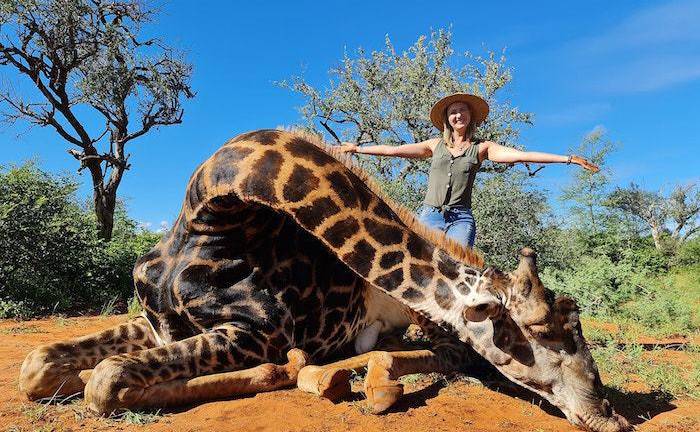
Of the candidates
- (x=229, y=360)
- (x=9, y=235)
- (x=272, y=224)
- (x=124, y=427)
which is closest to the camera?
(x=124, y=427)

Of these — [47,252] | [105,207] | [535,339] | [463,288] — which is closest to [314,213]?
[463,288]

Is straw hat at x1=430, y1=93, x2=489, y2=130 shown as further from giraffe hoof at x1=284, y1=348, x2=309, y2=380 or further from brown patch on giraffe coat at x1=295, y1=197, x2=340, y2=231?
giraffe hoof at x1=284, y1=348, x2=309, y2=380

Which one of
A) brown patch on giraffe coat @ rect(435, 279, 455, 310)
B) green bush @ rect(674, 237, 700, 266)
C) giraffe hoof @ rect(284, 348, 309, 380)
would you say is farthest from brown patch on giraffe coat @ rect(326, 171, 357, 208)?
green bush @ rect(674, 237, 700, 266)

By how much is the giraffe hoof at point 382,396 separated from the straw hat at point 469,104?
10.00 ft

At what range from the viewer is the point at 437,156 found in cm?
543

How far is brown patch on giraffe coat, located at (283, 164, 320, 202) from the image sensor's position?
314 centimetres

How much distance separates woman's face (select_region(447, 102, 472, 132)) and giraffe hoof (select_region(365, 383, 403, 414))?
9.76 feet

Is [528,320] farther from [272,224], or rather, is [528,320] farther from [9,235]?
[9,235]

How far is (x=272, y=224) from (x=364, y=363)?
1.23 m

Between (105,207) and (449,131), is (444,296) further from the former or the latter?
(105,207)

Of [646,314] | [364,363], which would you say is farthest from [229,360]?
[646,314]

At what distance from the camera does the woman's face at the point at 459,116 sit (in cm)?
539

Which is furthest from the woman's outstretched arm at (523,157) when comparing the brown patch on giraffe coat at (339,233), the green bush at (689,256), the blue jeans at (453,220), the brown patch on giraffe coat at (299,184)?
the green bush at (689,256)

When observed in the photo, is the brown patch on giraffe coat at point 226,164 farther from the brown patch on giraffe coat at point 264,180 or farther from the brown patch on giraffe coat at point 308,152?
the brown patch on giraffe coat at point 308,152
